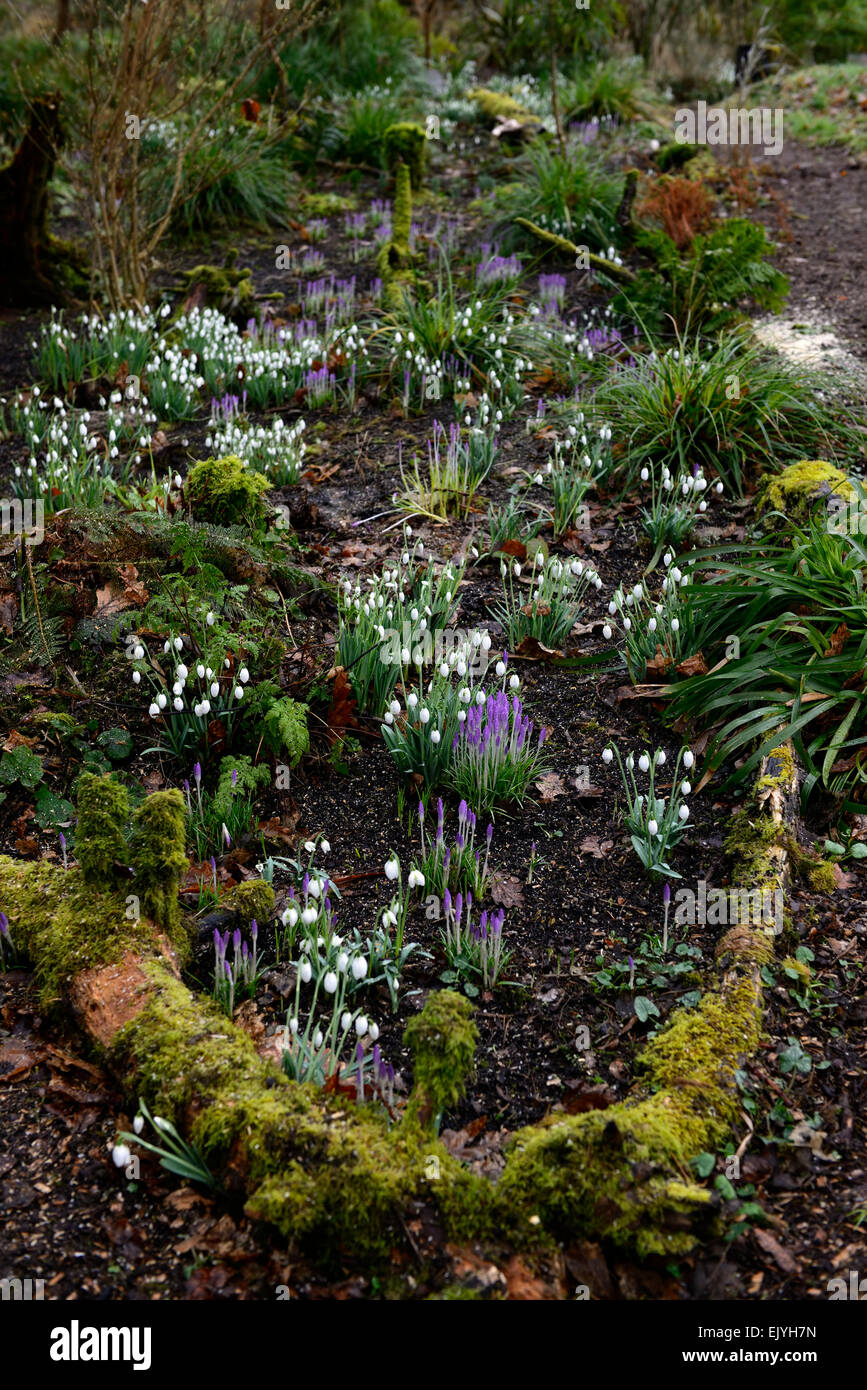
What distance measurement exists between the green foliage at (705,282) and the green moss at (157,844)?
4462 millimetres

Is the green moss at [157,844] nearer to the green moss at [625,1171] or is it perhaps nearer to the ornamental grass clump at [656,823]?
the green moss at [625,1171]

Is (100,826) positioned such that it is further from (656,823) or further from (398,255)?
(398,255)

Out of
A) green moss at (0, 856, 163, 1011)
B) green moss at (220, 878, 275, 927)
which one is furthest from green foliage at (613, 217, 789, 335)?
green moss at (0, 856, 163, 1011)

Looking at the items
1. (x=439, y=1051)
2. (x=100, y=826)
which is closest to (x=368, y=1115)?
(x=439, y=1051)

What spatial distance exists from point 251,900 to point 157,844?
0.40 m

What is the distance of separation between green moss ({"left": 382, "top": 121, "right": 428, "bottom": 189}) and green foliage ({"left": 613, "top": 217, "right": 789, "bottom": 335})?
12.1ft

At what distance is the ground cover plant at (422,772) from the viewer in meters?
2.19

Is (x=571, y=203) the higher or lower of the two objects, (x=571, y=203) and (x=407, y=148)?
the lower

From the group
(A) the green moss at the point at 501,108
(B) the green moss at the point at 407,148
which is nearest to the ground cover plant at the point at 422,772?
(B) the green moss at the point at 407,148

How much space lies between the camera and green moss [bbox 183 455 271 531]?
14.2 ft

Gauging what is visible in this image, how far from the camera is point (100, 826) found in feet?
8.77

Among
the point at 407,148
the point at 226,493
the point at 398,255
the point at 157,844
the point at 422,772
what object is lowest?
the point at 157,844

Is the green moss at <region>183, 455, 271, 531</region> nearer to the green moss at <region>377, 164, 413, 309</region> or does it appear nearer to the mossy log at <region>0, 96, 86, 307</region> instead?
the green moss at <region>377, 164, 413, 309</region>

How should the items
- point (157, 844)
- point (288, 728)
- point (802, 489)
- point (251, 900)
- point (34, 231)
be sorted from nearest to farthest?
point (157, 844) < point (251, 900) < point (288, 728) < point (802, 489) < point (34, 231)
